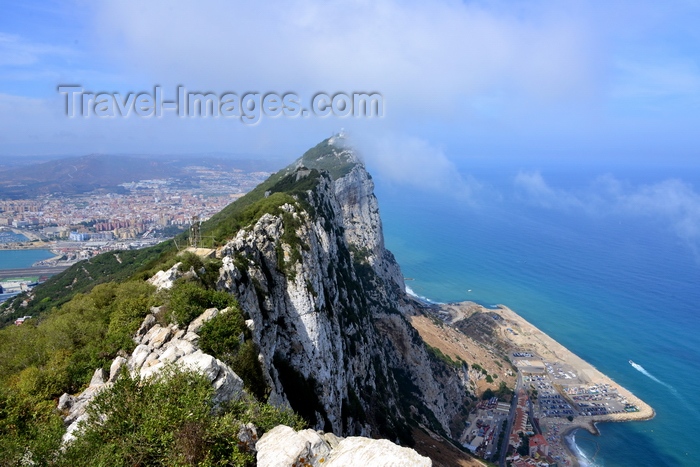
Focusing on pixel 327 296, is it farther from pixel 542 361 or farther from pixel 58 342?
pixel 542 361

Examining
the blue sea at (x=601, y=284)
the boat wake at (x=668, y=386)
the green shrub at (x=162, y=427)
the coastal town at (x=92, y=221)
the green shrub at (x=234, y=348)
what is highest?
the green shrub at (x=162, y=427)

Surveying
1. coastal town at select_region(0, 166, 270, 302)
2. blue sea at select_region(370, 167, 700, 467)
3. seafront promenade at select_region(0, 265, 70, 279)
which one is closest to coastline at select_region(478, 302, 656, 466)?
blue sea at select_region(370, 167, 700, 467)

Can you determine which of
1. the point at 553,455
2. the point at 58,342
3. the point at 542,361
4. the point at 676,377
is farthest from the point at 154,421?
the point at 676,377

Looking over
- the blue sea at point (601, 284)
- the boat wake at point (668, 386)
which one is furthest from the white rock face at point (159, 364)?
the boat wake at point (668, 386)

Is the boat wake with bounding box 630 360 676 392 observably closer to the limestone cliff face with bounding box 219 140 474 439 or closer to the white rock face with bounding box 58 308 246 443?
the limestone cliff face with bounding box 219 140 474 439

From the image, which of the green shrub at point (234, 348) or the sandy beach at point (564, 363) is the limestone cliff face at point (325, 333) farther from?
the sandy beach at point (564, 363)

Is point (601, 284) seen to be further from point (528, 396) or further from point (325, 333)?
point (325, 333)
